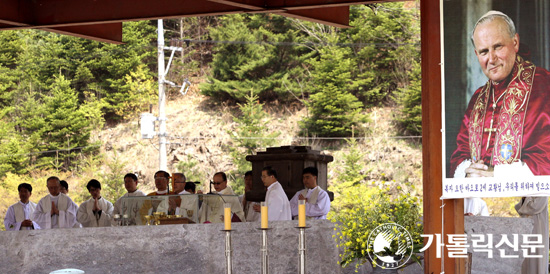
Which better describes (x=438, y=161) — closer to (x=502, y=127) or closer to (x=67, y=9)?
(x=502, y=127)

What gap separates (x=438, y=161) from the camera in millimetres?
6270

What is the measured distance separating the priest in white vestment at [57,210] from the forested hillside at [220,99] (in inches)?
624

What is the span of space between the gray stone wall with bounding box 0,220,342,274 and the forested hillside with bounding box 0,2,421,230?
19.7m

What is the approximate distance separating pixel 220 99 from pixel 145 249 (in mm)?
23739

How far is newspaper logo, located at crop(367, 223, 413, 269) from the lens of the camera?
6543mm

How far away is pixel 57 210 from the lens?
38.3 feet

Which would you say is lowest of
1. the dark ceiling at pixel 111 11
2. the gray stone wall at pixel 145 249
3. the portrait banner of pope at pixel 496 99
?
the gray stone wall at pixel 145 249

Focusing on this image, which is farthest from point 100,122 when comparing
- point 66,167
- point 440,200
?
point 440,200

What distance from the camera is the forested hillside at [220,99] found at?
2902 centimetres

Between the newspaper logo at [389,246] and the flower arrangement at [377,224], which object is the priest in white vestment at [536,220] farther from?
the newspaper logo at [389,246]

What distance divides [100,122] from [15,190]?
4037 mm

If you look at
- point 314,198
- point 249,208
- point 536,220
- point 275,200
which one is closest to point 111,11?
point 275,200

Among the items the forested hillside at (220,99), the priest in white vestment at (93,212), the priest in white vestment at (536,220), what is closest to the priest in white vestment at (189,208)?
the priest in white vestment at (536,220)

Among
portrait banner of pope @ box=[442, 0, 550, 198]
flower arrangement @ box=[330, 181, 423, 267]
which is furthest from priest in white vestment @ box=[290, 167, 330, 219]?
portrait banner of pope @ box=[442, 0, 550, 198]
